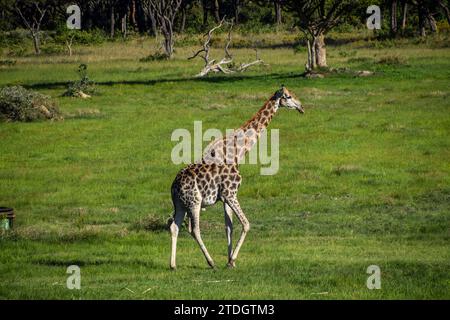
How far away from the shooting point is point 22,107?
38.8m

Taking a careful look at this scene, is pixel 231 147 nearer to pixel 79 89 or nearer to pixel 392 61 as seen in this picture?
pixel 79 89

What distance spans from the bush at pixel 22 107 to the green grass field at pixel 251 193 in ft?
3.20

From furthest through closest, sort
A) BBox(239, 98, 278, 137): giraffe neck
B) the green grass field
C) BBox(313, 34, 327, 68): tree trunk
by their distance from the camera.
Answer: BBox(313, 34, 327, 68): tree trunk → BBox(239, 98, 278, 137): giraffe neck → the green grass field

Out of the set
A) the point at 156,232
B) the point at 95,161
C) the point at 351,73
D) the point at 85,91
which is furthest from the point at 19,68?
the point at 156,232

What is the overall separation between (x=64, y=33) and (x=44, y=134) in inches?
1778

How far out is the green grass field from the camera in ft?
51.4

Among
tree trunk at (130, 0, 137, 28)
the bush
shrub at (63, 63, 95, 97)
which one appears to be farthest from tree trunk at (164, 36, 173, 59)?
tree trunk at (130, 0, 137, 28)

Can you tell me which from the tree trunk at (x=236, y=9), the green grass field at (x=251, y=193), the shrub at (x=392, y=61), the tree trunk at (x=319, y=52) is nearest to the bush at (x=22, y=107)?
Result: the green grass field at (x=251, y=193)

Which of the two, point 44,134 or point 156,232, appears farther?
point 44,134

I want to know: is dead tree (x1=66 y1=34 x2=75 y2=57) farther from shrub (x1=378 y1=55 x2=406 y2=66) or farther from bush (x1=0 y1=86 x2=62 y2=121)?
bush (x1=0 y1=86 x2=62 y2=121)

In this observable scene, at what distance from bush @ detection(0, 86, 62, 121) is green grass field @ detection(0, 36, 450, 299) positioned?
98 centimetres

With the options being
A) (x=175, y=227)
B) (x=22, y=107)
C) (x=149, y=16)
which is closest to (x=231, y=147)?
(x=175, y=227)

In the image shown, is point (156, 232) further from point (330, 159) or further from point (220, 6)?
point (220, 6)

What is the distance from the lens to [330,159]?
98.3 ft
